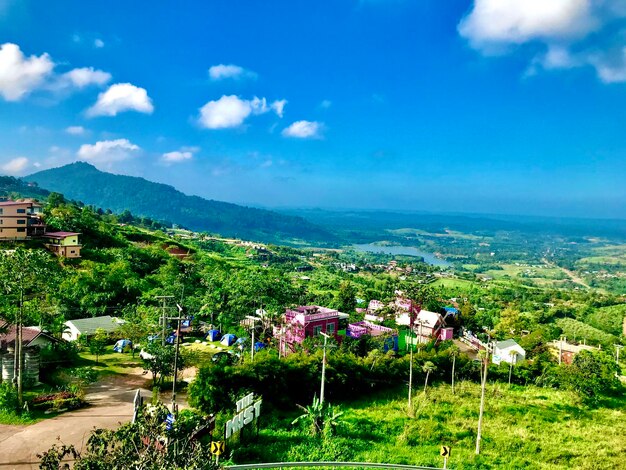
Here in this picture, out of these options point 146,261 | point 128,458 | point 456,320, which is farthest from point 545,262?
point 128,458

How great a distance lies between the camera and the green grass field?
623 inches

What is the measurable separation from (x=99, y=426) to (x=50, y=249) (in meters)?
30.9

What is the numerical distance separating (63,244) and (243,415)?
1325 inches

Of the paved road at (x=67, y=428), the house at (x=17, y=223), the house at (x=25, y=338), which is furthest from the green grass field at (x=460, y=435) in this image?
the house at (x=17, y=223)

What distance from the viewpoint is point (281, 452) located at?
1534cm

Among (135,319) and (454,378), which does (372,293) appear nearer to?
(454,378)

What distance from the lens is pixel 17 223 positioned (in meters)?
41.2

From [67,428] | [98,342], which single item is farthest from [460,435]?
[98,342]

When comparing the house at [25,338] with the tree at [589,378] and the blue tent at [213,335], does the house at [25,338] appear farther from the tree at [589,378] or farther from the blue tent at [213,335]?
the tree at [589,378]

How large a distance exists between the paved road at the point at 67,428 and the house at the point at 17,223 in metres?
28.5

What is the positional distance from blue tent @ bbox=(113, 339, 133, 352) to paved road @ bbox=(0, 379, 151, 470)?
246 inches

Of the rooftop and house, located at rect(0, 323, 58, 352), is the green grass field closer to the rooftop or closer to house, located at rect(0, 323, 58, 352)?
house, located at rect(0, 323, 58, 352)

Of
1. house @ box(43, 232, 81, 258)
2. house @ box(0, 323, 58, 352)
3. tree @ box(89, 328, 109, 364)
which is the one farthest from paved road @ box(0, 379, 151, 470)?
house @ box(43, 232, 81, 258)

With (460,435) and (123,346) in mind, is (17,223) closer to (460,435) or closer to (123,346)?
(123,346)
